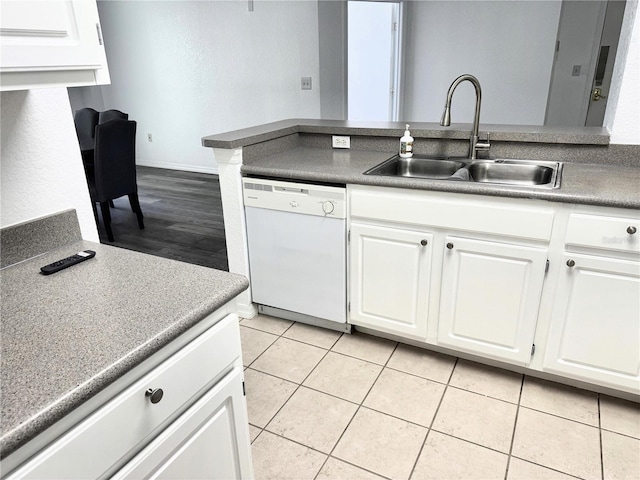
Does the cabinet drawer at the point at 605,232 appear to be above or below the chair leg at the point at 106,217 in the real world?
above

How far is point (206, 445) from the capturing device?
1.03m

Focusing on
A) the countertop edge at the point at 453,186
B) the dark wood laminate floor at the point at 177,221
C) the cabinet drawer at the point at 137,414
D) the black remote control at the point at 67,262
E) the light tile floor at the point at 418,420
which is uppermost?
the countertop edge at the point at 453,186

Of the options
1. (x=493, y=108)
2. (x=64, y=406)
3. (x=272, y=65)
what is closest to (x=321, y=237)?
(x=64, y=406)

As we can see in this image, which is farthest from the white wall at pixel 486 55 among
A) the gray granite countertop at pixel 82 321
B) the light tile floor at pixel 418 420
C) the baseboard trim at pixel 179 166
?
the gray granite countertop at pixel 82 321

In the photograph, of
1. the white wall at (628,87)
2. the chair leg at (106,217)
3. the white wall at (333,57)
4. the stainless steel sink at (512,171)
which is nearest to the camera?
the white wall at (628,87)

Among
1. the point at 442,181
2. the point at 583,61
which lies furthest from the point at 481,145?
the point at 583,61

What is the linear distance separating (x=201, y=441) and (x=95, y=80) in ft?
2.75

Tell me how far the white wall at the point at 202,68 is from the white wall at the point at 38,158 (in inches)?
134

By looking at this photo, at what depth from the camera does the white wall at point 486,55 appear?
436cm

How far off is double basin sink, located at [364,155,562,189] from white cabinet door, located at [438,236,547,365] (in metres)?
0.35

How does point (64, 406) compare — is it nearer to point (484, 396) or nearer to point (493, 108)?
point (484, 396)

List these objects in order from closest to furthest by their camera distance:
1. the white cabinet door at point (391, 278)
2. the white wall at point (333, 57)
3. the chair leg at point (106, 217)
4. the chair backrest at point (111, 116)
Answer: the white cabinet door at point (391, 278)
the chair leg at point (106, 217)
the white wall at point (333, 57)
the chair backrest at point (111, 116)

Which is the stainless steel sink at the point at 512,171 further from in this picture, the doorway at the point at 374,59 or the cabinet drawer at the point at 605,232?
the doorway at the point at 374,59

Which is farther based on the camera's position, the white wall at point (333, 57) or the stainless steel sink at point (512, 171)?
the white wall at point (333, 57)
